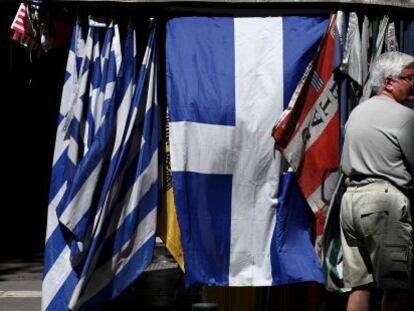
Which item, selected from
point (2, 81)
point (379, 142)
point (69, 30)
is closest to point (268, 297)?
point (379, 142)

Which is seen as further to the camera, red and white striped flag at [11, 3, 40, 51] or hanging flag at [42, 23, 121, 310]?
red and white striped flag at [11, 3, 40, 51]

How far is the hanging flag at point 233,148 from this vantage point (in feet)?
19.5

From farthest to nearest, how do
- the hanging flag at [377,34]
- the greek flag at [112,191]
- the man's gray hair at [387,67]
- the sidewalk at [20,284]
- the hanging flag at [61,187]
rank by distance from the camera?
the sidewalk at [20,284]
the hanging flag at [377,34]
the hanging flag at [61,187]
the greek flag at [112,191]
the man's gray hair at [387,67]

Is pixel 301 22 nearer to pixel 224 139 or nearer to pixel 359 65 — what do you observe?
pixel 359 65

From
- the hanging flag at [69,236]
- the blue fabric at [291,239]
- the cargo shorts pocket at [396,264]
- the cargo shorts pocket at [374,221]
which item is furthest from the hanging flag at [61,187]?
the cargo shorts pocket at [396,264]

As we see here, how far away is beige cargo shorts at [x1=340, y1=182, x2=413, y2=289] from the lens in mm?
5230

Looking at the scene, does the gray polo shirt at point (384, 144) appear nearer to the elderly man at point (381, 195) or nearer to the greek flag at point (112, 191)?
the elderly man at point (381, 195)

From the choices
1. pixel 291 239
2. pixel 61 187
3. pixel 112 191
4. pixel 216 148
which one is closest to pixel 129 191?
pixel 112 191

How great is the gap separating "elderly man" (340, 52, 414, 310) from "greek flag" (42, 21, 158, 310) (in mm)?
1321

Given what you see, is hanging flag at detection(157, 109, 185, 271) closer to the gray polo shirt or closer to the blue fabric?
the blue fabric

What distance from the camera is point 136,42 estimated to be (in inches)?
239

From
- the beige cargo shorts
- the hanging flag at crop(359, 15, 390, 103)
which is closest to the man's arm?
the beige cargo shorts

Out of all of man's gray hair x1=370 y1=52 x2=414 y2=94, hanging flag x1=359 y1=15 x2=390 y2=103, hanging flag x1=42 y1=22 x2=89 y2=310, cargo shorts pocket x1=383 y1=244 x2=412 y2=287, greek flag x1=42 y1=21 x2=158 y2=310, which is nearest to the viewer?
cargo shorts pocket x1=383 y1=244 x2=412 y2=287

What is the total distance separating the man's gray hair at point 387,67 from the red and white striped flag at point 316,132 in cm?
45
